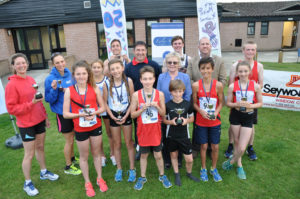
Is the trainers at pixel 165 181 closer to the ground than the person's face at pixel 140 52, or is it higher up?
closer to the ground

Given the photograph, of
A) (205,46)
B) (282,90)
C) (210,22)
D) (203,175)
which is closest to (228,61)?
(210,22)

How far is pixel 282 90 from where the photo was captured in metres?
6.49

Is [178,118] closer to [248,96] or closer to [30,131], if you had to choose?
[248,96]

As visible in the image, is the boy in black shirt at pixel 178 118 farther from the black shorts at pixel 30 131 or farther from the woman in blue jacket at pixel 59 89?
the black shorts at pixel 30 131

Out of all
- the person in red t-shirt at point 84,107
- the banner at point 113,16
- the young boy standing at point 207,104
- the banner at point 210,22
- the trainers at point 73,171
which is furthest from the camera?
the banner at point 210,22

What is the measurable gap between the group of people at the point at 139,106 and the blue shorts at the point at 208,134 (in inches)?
0.6

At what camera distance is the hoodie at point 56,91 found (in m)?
3.23

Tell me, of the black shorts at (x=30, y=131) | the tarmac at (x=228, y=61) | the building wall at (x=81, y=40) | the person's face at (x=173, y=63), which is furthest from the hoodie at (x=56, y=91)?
the building wall at (x=81, y=40)

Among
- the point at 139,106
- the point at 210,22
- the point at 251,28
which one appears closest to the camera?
the point at 139,106

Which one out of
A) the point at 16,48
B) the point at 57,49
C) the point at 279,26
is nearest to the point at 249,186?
the point at 57,49

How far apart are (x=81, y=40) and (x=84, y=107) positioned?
11.9m

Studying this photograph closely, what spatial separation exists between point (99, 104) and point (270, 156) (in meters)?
3.33

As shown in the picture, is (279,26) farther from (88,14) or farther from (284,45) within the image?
(88,14)

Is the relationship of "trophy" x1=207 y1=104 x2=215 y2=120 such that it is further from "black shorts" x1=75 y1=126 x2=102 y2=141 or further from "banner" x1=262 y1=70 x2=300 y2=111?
"banner" x1=262 y1=70 x2=300 y2=111
